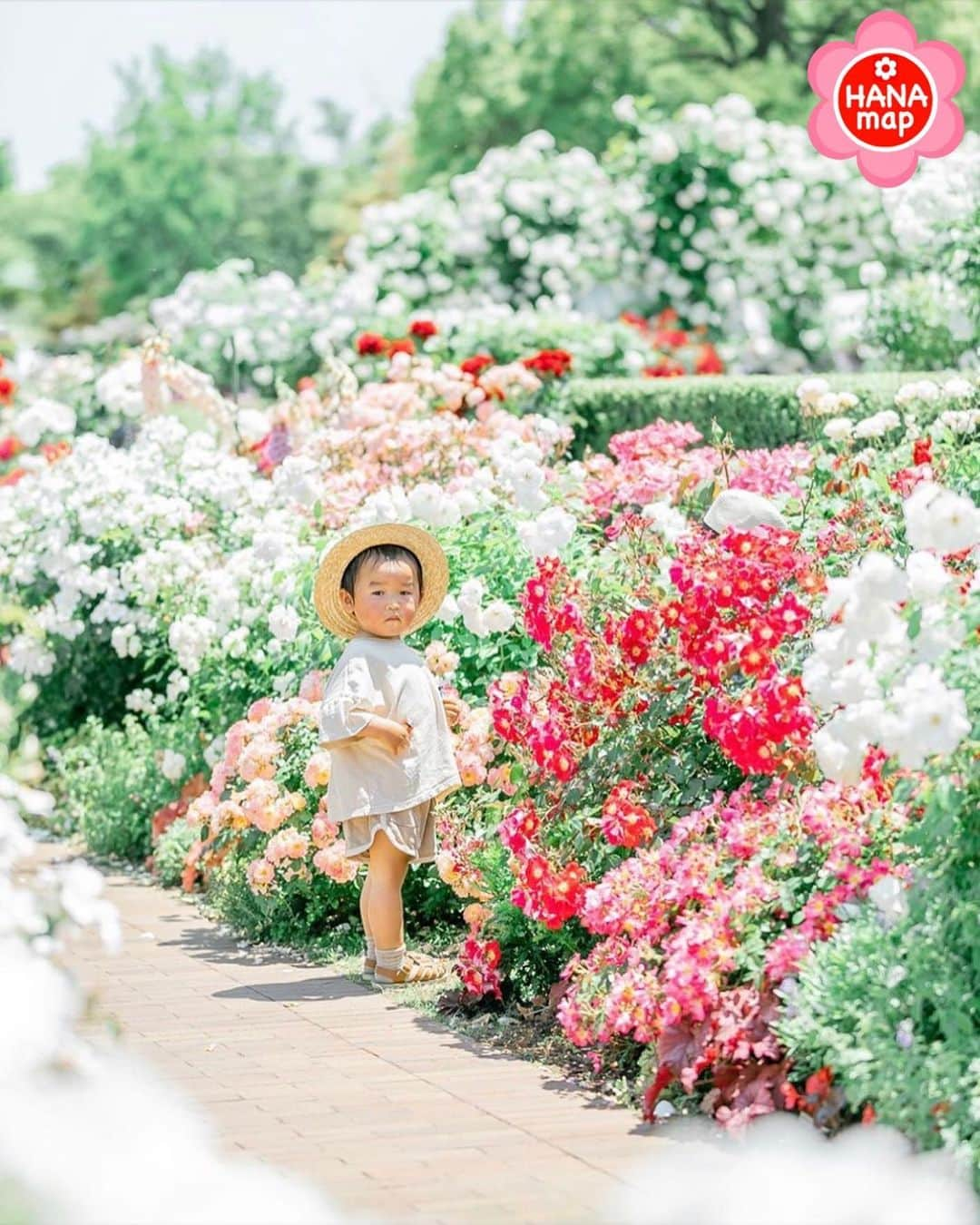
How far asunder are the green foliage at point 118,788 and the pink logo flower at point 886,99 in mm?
3748

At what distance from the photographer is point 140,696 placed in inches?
334

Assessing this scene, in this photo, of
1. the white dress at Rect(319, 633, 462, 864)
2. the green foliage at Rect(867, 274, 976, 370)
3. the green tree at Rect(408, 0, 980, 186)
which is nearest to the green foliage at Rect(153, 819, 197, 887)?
the white dress at Rect(319, 633, 462, 864)

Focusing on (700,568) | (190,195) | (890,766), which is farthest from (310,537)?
(190,195)

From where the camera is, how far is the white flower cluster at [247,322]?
1577cm

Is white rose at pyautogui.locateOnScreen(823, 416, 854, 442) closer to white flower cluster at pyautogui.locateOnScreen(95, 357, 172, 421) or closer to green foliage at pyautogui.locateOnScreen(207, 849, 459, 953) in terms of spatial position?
green foliage at pyautogui.locateOnScreen(207, 849, 459, 953)

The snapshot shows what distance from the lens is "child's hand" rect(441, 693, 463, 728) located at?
6094 millimetres

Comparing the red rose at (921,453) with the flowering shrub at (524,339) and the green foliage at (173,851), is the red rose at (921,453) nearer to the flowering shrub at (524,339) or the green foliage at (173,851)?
the green foliage at (173,851)

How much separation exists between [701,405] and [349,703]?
6.90 m

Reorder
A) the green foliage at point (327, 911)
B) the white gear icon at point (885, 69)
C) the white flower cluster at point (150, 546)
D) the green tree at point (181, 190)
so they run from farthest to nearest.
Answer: the green tree at point (181, 190), the white gear icon at point (885, 69), the white flower cluster at point (150, 546), the green foliage at point (327, 911)

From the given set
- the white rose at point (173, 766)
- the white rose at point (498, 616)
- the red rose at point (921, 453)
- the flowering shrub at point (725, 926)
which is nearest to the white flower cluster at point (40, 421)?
the white rose at point (173, 766)

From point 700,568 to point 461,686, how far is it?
174 centimetres

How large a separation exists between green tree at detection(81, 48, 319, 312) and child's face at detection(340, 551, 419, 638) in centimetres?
4174

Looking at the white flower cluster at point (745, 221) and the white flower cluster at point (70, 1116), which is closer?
the white flower cluster at point (70, 1116)

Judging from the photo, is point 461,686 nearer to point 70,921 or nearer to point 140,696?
point 140,696
